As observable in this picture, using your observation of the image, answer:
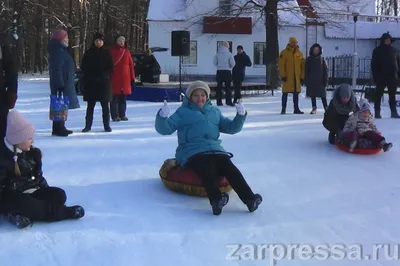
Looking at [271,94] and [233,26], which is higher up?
[233,26]

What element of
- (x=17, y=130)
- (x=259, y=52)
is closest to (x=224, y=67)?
(x=17, y=130)

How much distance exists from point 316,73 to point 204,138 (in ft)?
25.3

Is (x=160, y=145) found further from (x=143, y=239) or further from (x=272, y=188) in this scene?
(x=143, y=239)

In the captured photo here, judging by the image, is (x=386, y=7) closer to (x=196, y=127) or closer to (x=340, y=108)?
(x=340, y=108)

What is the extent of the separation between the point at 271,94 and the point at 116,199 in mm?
15763

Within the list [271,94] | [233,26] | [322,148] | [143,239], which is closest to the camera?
[143,239]

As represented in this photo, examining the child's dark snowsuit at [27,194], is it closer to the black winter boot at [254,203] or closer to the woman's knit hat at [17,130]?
the woman's knit hat at [17,130]

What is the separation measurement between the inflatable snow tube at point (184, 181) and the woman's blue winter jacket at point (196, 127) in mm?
101

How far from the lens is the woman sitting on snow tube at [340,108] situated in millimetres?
8664

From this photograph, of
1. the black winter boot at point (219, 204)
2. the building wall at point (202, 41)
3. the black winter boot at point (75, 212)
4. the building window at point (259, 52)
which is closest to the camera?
the black winter boot at point (75, 212)

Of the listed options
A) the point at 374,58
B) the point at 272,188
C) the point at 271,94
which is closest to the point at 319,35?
the point at 271,94

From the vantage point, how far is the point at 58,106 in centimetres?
954

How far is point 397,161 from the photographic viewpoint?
7.98 metres

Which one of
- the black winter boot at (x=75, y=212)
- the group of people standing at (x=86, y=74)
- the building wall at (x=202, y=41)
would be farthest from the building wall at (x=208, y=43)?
the black winter boot at (x=75, y=212)
